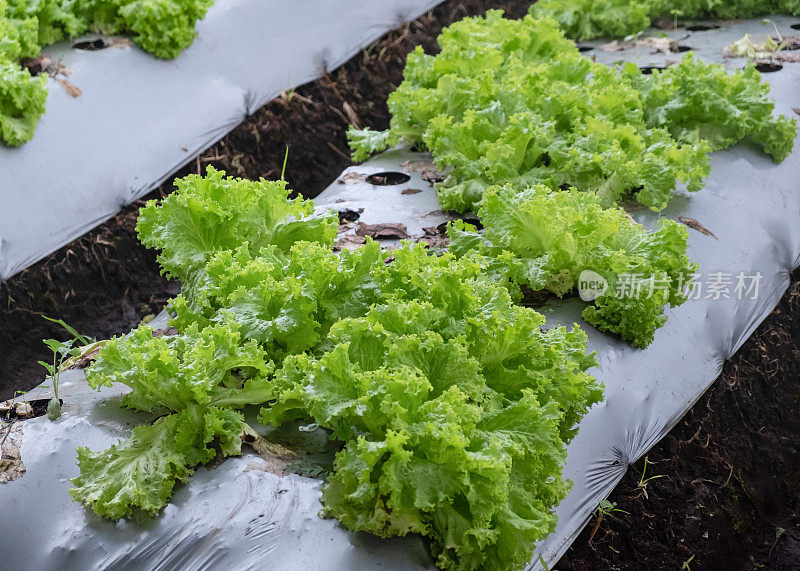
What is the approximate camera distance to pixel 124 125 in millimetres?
4820

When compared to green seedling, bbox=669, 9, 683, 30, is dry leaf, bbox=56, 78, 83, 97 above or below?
above

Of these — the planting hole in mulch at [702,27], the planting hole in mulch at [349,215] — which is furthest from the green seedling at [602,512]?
the planting hole in mulch at [702,27]

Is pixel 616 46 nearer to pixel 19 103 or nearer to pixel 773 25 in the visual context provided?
pixel 773 25

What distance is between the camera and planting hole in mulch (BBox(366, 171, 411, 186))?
4465 mm

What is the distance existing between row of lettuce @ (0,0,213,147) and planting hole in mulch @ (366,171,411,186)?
1.74 m

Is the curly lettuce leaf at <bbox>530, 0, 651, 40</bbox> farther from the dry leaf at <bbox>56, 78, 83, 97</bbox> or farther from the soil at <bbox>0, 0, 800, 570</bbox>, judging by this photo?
the dry leaf at <bbox>56, 78, 83, 97</bbox>

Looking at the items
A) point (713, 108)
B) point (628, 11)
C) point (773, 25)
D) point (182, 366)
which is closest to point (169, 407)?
point (182, 366)

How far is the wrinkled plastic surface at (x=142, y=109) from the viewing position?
14.3 feet

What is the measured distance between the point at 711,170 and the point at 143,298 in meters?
3.45

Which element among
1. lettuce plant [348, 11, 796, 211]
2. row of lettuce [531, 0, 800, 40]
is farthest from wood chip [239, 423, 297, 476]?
row of lettuce [531, 0, 800, 40]

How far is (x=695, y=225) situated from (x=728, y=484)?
1257mm

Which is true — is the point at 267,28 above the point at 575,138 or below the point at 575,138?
above

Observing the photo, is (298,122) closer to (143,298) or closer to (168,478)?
(143,298)

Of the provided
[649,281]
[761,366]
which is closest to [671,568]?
[649,281]
